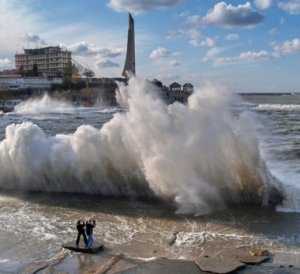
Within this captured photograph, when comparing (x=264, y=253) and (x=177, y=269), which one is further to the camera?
(x=264, y=253)

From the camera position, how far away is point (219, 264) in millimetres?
14797

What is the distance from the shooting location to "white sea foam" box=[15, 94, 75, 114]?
401 ft

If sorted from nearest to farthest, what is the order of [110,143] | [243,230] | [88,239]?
[88,239]
[243,230]
[110,143]

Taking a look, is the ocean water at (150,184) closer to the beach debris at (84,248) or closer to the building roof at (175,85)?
the beach debris at (84,248)

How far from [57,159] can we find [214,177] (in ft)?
27.4

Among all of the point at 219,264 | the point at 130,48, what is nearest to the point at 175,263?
the point at 219,264

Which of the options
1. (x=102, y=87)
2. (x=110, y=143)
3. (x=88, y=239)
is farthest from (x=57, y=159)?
(x=102, y=87)

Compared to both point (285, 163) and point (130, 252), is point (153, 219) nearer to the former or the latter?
point (130, 252)

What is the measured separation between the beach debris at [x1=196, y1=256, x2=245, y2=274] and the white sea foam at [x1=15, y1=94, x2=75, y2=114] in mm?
106923

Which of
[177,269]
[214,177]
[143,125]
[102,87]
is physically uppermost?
[102,87]

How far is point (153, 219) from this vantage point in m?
20.3

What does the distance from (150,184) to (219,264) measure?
9.53 m

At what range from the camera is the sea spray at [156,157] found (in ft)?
76.0

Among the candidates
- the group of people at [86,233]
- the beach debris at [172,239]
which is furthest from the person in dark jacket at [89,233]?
the beach debris at [172,239]
